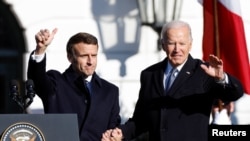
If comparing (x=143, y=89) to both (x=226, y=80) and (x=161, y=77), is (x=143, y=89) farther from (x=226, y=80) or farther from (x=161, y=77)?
(x=226, y=80)

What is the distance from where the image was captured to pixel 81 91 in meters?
5.91

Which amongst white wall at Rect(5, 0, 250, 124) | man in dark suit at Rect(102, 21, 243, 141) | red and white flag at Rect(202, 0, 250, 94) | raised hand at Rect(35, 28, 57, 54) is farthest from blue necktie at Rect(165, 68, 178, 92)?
white wall at Rect(5, 0, 250, 124)

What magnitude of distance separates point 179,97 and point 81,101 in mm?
622

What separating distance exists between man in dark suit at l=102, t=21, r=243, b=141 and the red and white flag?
7.92 feet

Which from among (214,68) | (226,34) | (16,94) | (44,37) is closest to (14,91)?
(16,94)

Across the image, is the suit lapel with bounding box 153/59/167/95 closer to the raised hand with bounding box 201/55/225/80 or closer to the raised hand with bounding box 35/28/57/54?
the raised hand with bounding box 201/55/225/80

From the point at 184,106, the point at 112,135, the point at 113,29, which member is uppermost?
the point at 113,29

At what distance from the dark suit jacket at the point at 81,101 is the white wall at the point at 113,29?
3.43 m

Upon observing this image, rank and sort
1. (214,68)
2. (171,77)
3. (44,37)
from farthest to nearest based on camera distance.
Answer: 1. (171,77)
2. (44,37)
3. (214,68)

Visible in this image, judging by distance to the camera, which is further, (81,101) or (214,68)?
(81,101)

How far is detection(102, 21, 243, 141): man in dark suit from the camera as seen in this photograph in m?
5.54

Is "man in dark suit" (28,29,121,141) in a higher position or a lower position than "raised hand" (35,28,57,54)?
lower

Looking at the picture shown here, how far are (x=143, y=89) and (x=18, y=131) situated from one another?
38.3 inches

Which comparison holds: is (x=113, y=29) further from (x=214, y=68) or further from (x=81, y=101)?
(x=214, y=68)
